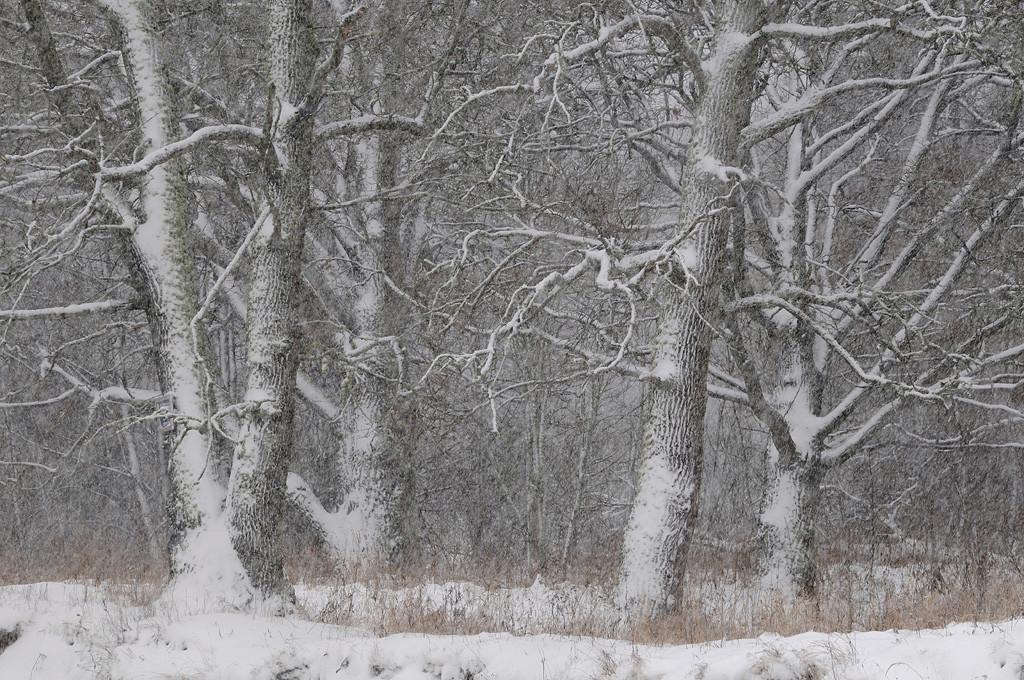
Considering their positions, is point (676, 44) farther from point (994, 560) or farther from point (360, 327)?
point (994, 560)

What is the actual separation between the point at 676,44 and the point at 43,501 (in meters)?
19.3

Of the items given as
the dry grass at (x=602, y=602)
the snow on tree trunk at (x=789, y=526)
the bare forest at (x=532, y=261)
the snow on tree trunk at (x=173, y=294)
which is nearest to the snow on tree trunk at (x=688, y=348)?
the bare forest at (x=532, y=261)

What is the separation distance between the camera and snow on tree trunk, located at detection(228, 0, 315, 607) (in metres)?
7.73

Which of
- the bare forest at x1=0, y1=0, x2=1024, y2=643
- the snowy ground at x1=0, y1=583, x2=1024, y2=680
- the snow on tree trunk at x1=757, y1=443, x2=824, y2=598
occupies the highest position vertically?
the bare forest at x1=0, y1=0, x2=1024, y2=643

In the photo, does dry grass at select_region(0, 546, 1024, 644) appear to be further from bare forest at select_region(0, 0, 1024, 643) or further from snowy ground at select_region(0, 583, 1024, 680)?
snowy ground at select_region(0, 583, 1024, 680)

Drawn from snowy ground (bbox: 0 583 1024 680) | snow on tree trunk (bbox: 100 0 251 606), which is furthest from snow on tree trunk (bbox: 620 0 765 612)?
snow on tree trunk (bbox: 100 0 251 606)

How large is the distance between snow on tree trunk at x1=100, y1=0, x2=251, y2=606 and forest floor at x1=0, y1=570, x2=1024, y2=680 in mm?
866

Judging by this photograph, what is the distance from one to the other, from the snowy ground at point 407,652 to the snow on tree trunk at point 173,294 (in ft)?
2.89

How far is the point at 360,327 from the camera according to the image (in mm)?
11844

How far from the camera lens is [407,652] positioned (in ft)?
21.6

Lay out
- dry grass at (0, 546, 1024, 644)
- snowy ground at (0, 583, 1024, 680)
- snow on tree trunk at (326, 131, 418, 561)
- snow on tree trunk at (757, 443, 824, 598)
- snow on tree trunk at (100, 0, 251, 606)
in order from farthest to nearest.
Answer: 1. snow on tree trunk at (326, 131, 418, 561)
2. snow on tree trunk at (757, 443, 824, 598)
3. snow on tree trunk at (100, 0, 251, 606)
4. dry grass at (0, 546, 1024, 644)
5. snowy ground at (0, 583, 1024, 680)

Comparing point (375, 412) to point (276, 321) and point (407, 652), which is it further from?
point (407, 652)

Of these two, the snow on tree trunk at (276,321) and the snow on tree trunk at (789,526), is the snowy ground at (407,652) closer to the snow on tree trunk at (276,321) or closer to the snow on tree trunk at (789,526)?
the snow on tree trunk at (276,321)

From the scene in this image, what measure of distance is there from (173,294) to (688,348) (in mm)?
4788
